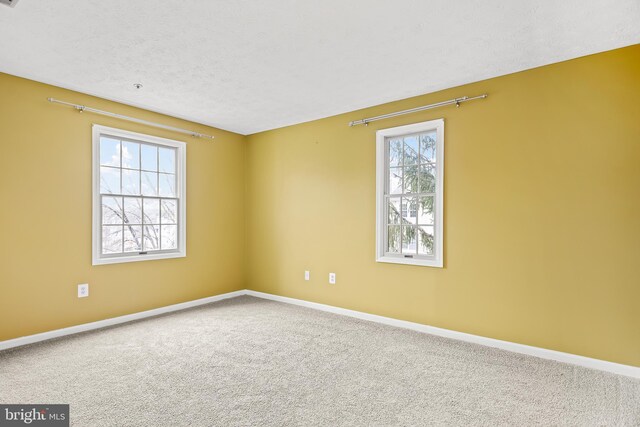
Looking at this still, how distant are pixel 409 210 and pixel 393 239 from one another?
15.8 inches

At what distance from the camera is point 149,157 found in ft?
14.1

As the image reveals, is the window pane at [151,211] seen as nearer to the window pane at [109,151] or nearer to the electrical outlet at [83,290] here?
the window pane at [109,151]

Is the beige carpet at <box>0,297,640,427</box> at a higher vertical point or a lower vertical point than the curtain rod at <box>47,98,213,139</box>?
lower

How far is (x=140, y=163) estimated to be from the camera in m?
4.20

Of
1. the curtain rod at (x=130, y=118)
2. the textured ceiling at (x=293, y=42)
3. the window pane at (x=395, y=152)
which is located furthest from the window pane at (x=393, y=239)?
the curtain rod at (x=130, y=118)

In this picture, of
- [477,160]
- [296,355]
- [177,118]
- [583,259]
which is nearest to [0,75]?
[177,118]

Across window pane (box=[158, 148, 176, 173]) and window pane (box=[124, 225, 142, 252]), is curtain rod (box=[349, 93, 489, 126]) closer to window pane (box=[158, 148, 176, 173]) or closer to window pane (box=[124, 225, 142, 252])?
window pane (box=[158, 148, 176, 173])

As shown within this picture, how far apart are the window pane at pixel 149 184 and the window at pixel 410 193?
9.27 ft

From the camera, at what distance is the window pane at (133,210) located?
13.3 feet

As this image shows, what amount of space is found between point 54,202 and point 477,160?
4.24 metres

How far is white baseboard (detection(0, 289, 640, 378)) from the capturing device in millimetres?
→ 2695

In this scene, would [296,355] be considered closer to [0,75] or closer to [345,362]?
[345,362]

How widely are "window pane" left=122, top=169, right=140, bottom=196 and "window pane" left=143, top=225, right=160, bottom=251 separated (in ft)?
1.52

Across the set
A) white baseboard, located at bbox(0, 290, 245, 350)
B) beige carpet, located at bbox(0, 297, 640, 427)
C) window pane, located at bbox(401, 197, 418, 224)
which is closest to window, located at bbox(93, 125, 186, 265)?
white baseboard, located at bbox(0, 290, 245, 350)
